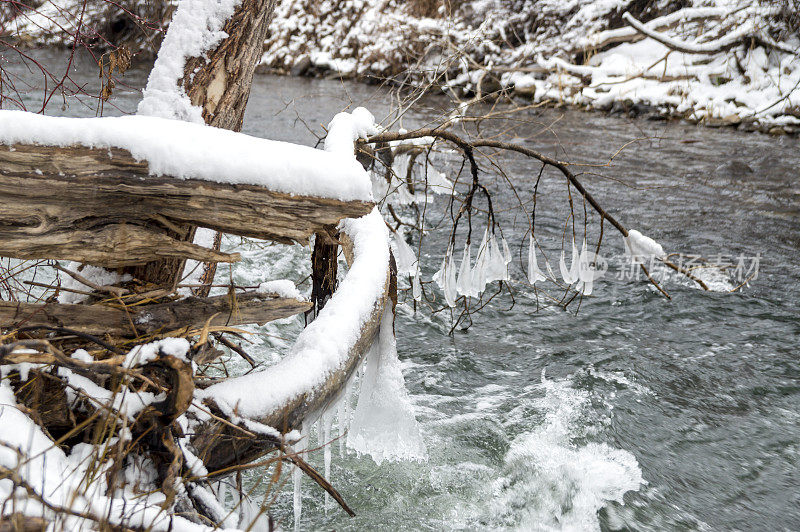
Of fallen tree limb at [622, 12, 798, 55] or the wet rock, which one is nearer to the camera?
Answer: the wet rock

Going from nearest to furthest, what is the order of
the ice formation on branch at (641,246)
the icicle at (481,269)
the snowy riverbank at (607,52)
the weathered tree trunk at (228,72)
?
the weathered tree trunk at (228,72) < the ice formation on branch at (641,246) < the icicle at (481,269) < the snowy riverbank at (607,52)

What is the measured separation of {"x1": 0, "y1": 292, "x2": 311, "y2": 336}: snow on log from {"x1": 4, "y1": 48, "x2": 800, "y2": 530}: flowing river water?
1.24 meters

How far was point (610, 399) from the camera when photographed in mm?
4230

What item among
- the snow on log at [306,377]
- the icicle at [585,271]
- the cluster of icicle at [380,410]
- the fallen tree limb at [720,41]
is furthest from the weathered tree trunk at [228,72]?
the fallen tree limb at [720,41]

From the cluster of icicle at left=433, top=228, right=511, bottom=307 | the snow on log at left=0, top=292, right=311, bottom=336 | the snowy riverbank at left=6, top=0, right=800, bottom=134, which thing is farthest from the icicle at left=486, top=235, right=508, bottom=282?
the snowy riverbank at left=6, top=0, right=800, bottom=134

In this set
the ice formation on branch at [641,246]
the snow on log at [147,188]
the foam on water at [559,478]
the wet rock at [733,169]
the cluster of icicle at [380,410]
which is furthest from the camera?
the wet rock at [733,169]

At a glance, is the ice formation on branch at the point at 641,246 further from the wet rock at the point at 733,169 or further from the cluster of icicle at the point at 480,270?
the wet rock at the point at 733,169

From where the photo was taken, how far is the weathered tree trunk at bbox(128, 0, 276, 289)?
105 inches

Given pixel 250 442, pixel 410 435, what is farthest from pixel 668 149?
pixel 250 442

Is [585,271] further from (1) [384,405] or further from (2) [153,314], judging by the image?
(2) [153,314]

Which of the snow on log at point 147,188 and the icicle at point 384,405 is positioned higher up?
the snow on log at point 147,188

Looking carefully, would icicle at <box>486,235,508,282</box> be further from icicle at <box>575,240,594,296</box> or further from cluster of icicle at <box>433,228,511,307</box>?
icicle at <box>575,240,594,296</box>

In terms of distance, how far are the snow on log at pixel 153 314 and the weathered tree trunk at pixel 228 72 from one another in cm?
41

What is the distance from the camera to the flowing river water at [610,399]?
10.7 feet
